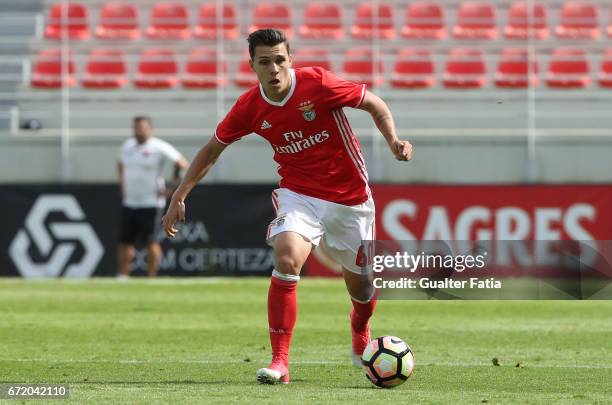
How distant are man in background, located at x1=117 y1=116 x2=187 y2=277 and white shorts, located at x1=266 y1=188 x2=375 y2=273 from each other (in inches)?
355

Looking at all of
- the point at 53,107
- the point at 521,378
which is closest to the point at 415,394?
the point at 521,378

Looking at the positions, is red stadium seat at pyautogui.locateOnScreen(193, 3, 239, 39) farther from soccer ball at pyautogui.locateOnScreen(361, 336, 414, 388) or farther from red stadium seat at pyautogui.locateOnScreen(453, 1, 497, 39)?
soccer ball at pyautogui.locateOnScreen(361, 336, 414, 388)

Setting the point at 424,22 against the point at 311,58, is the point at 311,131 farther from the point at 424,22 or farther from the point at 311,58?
the point at 424,22

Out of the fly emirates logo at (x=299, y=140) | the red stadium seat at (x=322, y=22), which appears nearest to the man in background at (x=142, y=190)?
the red stadium seat at (x=322, y=22)

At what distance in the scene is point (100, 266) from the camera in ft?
55.9

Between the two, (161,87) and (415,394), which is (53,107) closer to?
(161,87)

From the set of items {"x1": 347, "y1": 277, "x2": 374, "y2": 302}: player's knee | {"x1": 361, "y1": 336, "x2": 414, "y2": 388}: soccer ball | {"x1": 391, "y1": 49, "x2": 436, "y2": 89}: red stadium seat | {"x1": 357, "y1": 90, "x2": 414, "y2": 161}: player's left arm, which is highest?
{"x1": 357, "y1": 90, "x2": 414, "y2": 161}: player's left arm

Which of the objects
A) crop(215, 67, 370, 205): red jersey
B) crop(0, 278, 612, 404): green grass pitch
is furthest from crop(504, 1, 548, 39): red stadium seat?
crop(215, 67, 370, 205): red jersey

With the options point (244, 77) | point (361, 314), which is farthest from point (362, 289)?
point (244, 77)

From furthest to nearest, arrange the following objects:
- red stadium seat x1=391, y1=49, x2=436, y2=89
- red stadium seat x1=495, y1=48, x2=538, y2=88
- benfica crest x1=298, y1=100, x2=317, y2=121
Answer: red stadium seat x1=391, y1=49, x2=436, y2=89 → red stadium seat x1=495, y1=48, x2=538, y2=88 → benfica crest x1=298, y1=100, x2=317, y2=121

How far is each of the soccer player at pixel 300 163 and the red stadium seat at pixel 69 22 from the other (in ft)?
49.2

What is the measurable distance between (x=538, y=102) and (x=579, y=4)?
276cm

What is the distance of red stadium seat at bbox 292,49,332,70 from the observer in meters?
19.8

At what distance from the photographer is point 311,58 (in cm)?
1994
